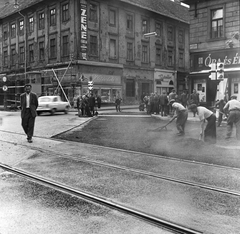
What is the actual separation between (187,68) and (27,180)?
19.7 meters

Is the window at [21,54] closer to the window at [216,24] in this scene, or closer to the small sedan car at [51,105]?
the small sedan car at [51,105]

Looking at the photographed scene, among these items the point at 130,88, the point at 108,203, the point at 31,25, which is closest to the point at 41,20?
the point at 31,25

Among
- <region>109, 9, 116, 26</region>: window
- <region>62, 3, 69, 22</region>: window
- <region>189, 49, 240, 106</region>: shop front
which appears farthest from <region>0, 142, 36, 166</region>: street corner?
<region>62, 3, 69, 22</region>: window

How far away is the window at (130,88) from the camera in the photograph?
3518 cm

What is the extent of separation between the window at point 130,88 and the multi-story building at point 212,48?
41.6ft

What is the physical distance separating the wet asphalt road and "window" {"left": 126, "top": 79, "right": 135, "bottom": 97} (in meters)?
28.0

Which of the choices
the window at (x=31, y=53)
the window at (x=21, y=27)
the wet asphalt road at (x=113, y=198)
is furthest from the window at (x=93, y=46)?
the wet asphalt road at (x=113, y=198)

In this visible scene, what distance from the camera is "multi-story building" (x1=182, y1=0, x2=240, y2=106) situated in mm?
12656

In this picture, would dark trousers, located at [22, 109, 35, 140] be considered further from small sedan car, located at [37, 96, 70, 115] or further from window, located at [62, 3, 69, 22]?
window, located at [62, 3, 69, 22]

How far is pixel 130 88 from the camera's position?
3584 centimetres

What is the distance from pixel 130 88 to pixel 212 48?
59.0 ft

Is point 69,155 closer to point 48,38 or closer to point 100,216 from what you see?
point 100,216

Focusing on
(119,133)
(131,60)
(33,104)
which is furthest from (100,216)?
(131,60)

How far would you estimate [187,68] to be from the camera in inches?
932
